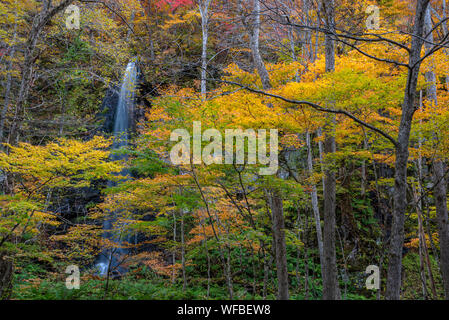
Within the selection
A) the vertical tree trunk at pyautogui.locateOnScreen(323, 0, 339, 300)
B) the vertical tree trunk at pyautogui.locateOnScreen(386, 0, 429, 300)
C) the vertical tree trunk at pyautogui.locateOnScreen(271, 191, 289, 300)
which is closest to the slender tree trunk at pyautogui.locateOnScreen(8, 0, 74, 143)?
the vertical tree trunk at pyautogui.locateOnScreen(323, 0, 339, 300)

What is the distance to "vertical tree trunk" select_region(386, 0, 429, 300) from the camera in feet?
10.6

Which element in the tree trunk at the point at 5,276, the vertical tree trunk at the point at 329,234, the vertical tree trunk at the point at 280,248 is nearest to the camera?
the tree trunk at the point at 5,276

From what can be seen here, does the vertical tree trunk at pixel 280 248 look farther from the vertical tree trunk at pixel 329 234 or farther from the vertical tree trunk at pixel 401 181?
the vertical tree trunk at pixel 401 181

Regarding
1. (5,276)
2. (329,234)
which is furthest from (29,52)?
(329,234)

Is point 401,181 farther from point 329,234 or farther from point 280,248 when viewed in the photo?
point 280,248

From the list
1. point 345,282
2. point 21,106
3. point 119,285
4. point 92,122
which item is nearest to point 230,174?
point 119,285

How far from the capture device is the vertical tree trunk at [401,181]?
10.6ft

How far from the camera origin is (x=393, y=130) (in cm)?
736

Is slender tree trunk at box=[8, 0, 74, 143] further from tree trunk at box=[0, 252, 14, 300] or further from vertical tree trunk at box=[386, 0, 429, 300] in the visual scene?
vertical tree trunk at box=[386, 0, 429, 300]

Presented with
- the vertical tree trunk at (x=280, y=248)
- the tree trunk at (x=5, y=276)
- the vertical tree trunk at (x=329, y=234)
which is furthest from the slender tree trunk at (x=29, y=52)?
the vertical tree trunk at (x=280, y=248)

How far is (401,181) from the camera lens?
10.8 feet

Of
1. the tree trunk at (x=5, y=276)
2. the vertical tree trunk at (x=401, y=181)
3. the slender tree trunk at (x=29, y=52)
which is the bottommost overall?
the tree trunk at (x=5, y=276)
